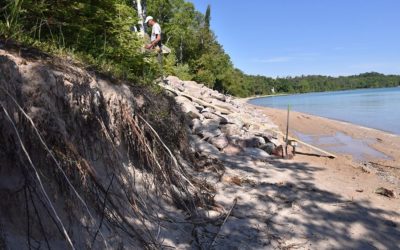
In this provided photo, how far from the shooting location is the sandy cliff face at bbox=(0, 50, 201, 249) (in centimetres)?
288

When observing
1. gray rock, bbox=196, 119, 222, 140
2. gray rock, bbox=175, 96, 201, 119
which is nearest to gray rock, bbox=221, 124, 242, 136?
gray rock, bbox=196, 119, 222, 140

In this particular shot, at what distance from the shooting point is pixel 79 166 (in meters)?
3.33

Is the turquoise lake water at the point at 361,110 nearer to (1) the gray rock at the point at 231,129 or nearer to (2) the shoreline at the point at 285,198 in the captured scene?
(1) the gray rock at the point at 231,129

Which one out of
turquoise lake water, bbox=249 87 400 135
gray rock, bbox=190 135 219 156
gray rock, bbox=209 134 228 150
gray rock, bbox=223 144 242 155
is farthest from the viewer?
turquoise lake water, bbox=249 87 400 135

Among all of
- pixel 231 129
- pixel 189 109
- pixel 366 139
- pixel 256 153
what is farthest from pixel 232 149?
pixel 366 139

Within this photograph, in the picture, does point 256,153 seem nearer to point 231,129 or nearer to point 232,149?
point 232,149

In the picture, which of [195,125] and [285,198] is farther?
[195,125]

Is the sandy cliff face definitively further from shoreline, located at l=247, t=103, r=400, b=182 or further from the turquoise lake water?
the turquoise lake water

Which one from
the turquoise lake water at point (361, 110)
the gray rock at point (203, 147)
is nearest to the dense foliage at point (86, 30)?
the gray rock at point (203, 147)

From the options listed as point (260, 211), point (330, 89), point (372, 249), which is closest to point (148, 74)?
point (260, 211)

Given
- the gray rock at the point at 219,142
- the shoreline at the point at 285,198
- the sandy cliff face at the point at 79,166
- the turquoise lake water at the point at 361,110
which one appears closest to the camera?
the sandy cliff face at the point at 79,166

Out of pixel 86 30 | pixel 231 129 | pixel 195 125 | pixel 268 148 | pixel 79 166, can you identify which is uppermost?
pixel 86 30

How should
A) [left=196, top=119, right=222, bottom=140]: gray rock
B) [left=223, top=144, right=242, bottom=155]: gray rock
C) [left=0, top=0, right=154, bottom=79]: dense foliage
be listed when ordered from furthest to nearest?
[left=196, top=119, right=222, bottom=140]: gray rock → [left=223, top=144, right=242, bottom=155]: gray rock → [left=0, top=0, right=154, bottom=79]: dense foliage

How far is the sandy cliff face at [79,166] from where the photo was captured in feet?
9.46
